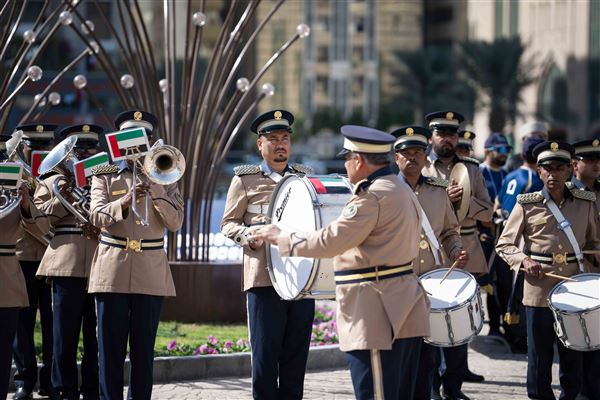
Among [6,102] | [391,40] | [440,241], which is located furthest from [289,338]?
[391,40]

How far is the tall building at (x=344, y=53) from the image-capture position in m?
97.0

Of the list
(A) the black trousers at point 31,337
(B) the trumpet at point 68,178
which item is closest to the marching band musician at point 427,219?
(B) the trumpet at point 68,178

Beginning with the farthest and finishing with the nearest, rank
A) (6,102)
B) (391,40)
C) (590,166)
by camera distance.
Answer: (391,40) < (6,102) < (590,166)

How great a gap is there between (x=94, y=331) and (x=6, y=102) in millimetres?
2974

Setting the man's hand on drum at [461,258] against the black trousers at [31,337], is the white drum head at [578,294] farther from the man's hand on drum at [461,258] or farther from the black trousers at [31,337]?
the black trousers at [31,337]

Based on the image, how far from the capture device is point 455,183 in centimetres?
1031

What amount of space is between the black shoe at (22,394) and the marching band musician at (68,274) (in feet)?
1.71

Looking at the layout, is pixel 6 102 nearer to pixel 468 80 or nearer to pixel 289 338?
pixel 289 338

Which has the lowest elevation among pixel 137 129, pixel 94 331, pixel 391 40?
pixel 94 331

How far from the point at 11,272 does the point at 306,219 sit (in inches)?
85.9

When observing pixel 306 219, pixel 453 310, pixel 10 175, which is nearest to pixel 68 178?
pixel 10 175

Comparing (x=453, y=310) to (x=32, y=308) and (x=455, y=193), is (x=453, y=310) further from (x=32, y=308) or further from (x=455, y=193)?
(x=32, y=308)

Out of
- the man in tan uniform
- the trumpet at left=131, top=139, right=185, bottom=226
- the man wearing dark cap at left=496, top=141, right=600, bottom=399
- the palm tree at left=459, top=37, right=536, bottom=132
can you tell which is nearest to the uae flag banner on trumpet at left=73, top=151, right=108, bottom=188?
the trumpet at left=131, top=139, right=185, bottom=226

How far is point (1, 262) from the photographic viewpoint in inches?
336
